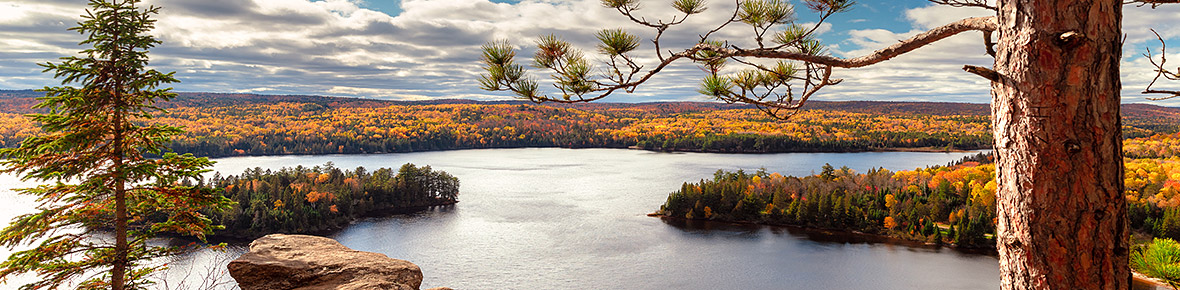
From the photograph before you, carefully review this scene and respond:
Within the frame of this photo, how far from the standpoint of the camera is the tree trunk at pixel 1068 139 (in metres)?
2.03

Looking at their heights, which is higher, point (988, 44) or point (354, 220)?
point (988, 44)

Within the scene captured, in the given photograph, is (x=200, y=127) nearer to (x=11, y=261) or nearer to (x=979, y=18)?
(x=11, y=261)

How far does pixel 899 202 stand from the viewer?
3922 centimetres

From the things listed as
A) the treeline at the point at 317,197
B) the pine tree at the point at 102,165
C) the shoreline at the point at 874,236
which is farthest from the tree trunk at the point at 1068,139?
the shoreline at the point at 874,236

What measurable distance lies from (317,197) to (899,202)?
36319 mm

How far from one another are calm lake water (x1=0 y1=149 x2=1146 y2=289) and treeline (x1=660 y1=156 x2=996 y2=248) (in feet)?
5.60

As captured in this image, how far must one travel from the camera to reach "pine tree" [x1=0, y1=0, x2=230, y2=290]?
6.01m

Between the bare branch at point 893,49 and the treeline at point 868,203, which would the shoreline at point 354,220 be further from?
the bare branch at point 893,49

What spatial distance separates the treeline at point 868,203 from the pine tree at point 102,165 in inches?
1352

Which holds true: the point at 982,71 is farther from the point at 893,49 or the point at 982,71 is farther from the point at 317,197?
the point at 317,197

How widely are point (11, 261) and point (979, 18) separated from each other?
25.6 feet

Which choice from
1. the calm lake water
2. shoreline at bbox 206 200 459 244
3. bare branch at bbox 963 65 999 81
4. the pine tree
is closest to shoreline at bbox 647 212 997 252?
the calm lake water

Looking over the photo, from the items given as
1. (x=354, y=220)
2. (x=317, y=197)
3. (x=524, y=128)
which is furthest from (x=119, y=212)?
(x=524, y=128)

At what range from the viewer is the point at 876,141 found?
87.1 metres
